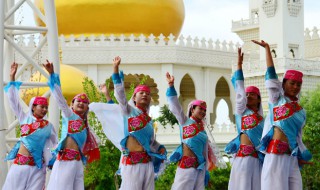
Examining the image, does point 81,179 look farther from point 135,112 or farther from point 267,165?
point 267,165

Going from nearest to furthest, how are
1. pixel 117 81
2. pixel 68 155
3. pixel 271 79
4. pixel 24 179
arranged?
pixel 271 79, pixel 117 81, pixel 68 155, pixel 24 179

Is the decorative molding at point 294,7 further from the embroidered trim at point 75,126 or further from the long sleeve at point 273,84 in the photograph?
the long sleeve at point 273,84

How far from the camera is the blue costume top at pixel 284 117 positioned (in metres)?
9.84

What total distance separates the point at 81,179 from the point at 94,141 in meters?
0.70

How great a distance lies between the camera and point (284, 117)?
32.5 feet

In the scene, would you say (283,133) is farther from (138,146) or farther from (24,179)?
(24,179)

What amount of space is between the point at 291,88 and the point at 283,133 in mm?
471

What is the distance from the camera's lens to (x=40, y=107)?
37.5ft

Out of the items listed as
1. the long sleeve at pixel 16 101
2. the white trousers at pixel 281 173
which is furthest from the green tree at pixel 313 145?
the white trousers at pixel 281 173

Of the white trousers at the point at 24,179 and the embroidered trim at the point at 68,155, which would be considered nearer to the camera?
the embroidered trim at the point at 68,155

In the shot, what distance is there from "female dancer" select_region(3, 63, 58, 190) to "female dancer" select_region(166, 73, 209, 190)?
154 centimetres

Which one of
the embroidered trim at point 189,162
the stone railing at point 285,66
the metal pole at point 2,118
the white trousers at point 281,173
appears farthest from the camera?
the stone railing at point 285,66

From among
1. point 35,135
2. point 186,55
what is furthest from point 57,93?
point 186,55

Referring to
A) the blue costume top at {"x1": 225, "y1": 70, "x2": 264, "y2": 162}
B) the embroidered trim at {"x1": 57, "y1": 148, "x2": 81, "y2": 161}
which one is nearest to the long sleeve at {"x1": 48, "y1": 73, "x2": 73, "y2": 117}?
the embroidered trim at {"x1": 57, "y1": 148, "x2": 81, "y2": 161}
